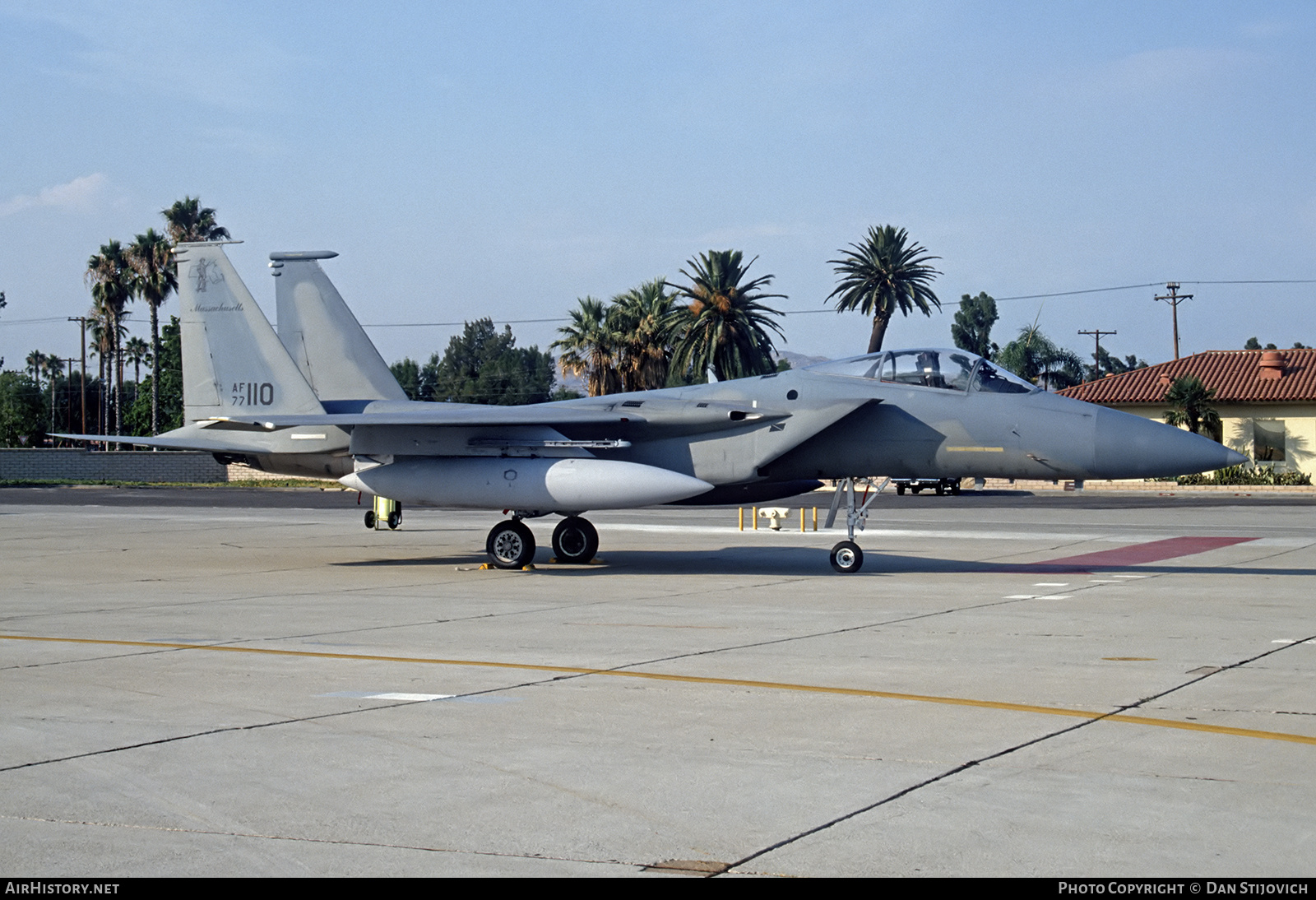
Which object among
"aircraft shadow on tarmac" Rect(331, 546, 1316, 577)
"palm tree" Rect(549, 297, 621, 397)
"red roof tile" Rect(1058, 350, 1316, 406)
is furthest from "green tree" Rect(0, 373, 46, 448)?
"aircraft shadow on tarmac" Rect(331, 546, 1316, 577)

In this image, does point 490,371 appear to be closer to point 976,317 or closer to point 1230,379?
point 976,317

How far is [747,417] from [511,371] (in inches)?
4051

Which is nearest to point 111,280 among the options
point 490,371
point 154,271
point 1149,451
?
point 154,271

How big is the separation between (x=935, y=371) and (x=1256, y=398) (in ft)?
145

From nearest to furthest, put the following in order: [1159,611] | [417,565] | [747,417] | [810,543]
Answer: [1159,611], [747,417], [417,565], [810,543]

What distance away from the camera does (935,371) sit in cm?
1720

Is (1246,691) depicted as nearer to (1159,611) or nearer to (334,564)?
(1159,611)

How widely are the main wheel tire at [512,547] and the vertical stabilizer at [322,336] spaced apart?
3.65 m

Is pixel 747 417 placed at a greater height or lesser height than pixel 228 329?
lesser

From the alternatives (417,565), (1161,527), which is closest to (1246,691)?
(417,565)

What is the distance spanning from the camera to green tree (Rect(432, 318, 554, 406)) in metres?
111

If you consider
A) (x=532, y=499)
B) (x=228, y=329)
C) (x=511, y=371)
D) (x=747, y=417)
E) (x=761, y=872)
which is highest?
(x=511, y=371)

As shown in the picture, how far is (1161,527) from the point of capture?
27875 millimetres

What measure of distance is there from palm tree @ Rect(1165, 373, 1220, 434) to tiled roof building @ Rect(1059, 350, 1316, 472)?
106 centimetres
